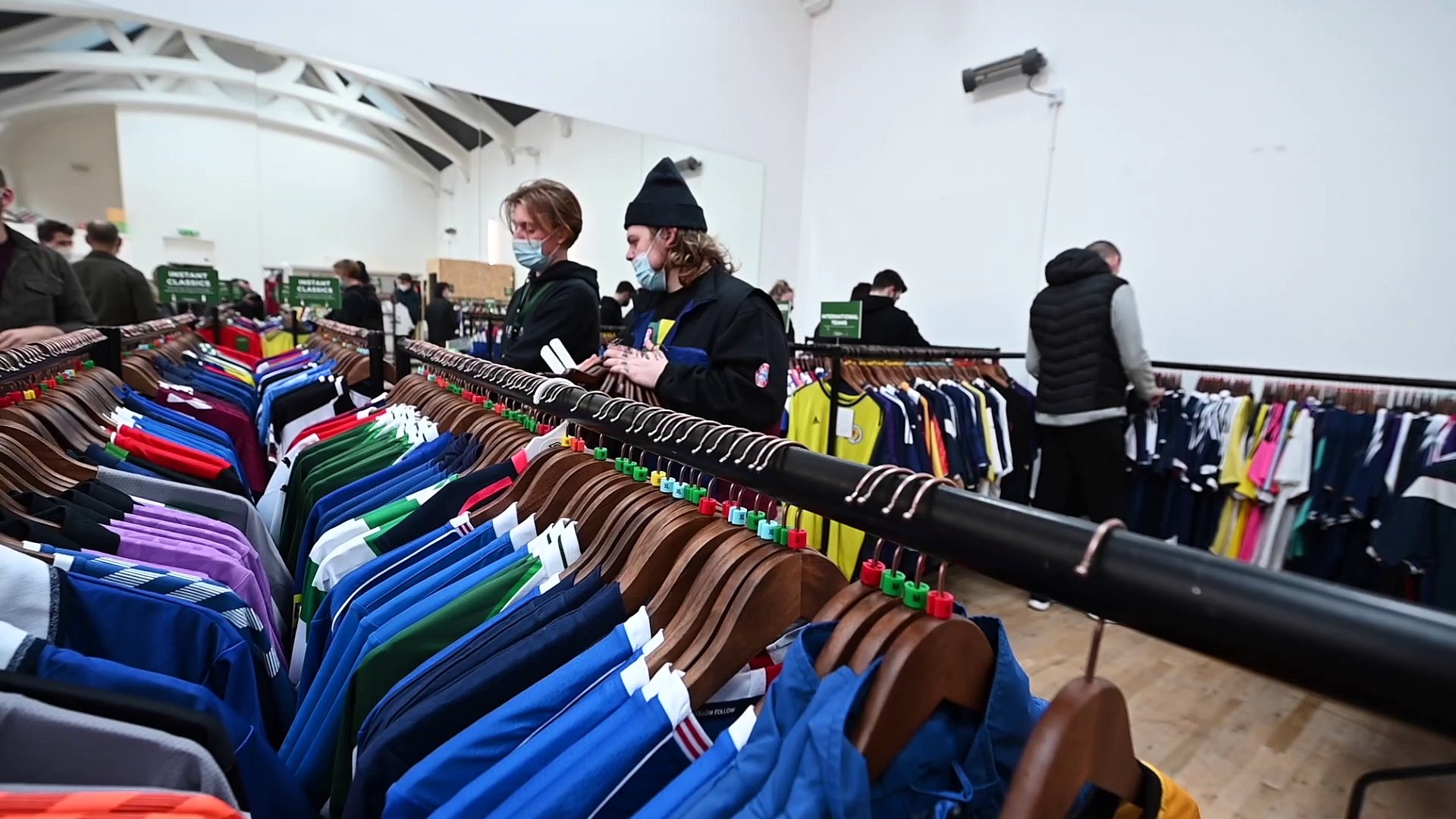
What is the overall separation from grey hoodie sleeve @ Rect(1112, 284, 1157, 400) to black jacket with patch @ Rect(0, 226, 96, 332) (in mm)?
4192

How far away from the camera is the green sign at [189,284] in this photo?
3.74 metres

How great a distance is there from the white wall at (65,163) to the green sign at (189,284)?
1.04m

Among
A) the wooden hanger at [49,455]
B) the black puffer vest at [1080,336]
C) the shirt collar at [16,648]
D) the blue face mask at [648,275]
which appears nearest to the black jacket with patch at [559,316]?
the blue face mask at [648,275]

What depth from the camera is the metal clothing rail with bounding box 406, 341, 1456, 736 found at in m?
0.34

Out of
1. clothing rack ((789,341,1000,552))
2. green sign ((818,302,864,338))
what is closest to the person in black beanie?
clothing rack ((789,341,1000,552))

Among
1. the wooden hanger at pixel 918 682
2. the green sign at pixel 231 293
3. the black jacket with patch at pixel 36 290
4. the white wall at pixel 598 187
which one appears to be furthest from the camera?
the white wall at pixel 598 187

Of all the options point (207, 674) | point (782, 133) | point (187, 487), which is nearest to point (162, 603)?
point (207, 674)

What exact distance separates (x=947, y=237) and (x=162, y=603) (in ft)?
19.0

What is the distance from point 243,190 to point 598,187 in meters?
2.80

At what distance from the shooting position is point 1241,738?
237 cm

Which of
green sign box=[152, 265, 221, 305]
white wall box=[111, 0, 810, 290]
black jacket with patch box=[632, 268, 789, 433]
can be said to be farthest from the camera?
white wall box=[111, 0, 810, 290]

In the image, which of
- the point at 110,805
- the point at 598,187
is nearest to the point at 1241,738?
the point at 110,805

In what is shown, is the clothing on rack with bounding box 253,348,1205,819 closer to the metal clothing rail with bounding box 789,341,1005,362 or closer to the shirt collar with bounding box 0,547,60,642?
the shirt collar with bounding box 0,547,60,642

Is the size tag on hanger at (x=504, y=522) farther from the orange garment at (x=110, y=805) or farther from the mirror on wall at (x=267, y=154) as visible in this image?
the mirror on wall at (x=267, y=154)
